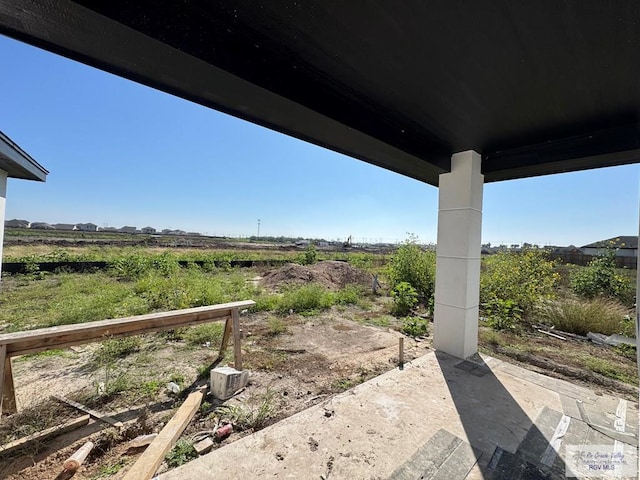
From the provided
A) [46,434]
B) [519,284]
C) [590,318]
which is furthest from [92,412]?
[590,318]

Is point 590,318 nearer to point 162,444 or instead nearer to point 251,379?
point 251,379

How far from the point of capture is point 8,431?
1789 mm

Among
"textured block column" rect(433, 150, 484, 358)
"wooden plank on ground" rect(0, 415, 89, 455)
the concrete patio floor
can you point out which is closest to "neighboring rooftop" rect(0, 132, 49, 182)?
"wooden plank on ground" rect(0, 415, 89, 455)

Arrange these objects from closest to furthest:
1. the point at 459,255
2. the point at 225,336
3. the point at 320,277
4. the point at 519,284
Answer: the point at 225,336, the point at 459,255, the point at 519,284, the point at 320,277

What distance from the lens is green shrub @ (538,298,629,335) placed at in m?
4.15

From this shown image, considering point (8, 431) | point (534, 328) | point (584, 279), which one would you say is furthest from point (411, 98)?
point (584, 279)

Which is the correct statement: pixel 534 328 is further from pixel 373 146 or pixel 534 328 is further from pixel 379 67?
pixel 379 67

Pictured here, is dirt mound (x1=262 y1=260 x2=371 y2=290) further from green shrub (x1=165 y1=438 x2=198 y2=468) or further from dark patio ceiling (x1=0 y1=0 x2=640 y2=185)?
dark patio ceiling (x1=0 y1=0 x2=640 y2=185)

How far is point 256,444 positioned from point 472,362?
259 cm

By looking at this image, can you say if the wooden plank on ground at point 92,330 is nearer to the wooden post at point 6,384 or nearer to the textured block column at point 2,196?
the wooden post at point 6,384

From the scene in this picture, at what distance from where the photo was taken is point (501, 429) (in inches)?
75.2

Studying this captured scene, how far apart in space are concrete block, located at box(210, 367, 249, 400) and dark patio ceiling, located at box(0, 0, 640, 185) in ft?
7.14

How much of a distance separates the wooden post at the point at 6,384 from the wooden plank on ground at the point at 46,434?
307 mm

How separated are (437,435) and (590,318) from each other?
173 inches
